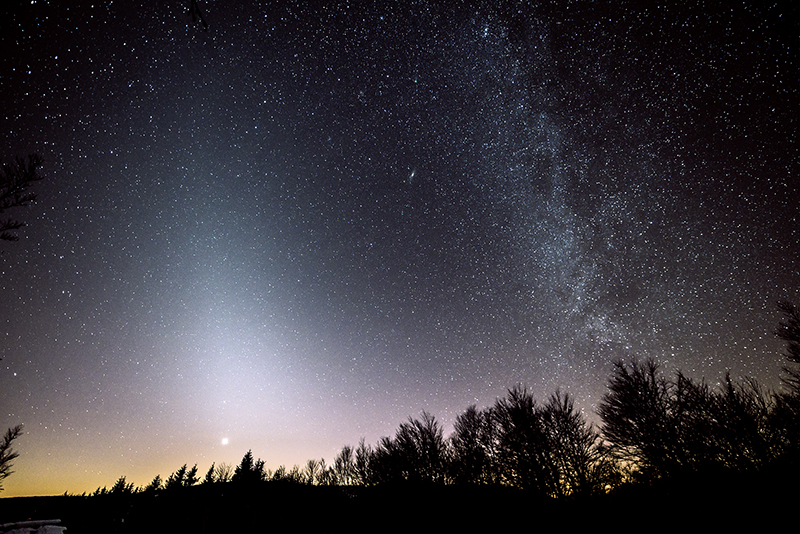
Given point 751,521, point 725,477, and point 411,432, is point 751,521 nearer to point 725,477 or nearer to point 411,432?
point 725,477

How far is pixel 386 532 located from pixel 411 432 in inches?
427

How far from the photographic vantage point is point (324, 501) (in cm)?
4069

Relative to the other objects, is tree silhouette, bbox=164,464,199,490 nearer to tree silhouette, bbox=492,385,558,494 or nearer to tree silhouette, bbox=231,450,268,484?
tree silhouette, bbox=231,450,268,484

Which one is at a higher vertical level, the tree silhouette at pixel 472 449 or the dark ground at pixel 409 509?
the tree silhouette at pixel 472 449

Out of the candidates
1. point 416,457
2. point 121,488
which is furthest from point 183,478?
point 416,457

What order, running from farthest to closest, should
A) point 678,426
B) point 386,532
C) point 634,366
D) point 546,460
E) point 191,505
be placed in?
point 191,505
point 386,532
point 546,460
point 634,366
point 678,426

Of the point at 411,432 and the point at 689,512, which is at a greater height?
the point at 411,432

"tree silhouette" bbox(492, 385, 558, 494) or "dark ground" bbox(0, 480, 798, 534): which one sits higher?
"tree silhouette" bbox(492, 385, 558, 494)

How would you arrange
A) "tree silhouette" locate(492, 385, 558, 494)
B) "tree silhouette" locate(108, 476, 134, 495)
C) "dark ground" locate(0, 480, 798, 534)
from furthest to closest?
"tree silhouette" locate(108, 476, 134, 495), "tree silhouette" locate(492, 385, 558, 494), "dark ground" locate(0, 480, 798, 534)

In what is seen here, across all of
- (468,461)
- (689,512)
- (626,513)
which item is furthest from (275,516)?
(689,512)

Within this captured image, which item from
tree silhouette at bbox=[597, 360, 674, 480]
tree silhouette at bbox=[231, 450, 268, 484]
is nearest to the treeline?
tree silhouette at bbox=[597, 360, 674, 480]

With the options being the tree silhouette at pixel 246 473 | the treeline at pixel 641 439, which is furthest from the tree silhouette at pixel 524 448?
the tree silhouette at pixel 246 473

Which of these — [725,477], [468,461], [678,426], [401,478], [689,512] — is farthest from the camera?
[401,478]

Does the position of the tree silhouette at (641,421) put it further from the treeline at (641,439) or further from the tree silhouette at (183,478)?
the tree silhouette at (183,478)
